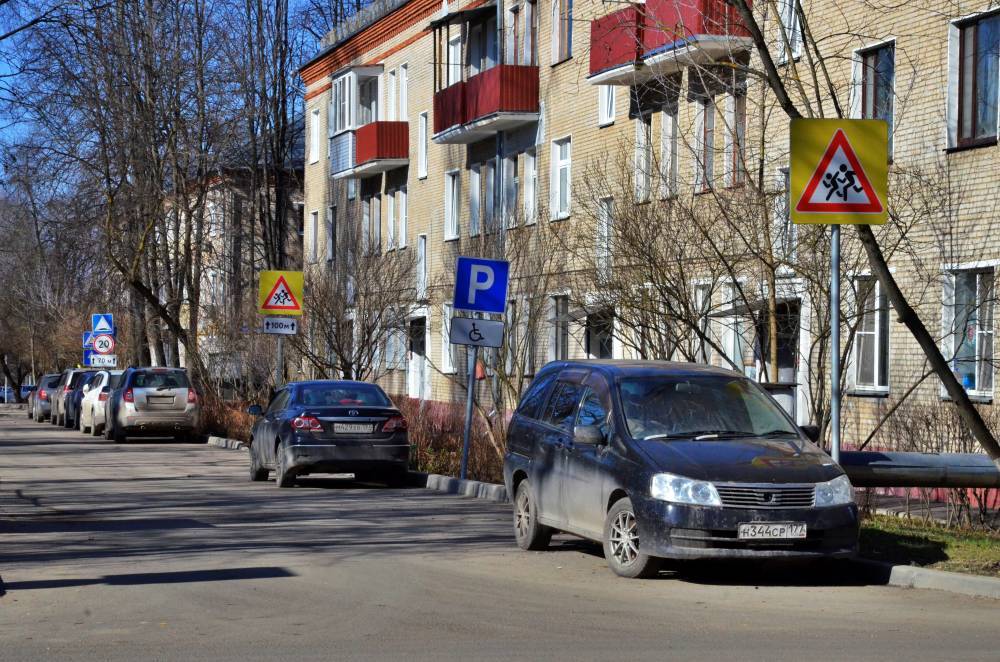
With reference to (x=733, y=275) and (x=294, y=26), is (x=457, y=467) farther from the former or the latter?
(x=294, y=26)

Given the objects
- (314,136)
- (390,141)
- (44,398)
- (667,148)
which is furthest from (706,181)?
(44,398)

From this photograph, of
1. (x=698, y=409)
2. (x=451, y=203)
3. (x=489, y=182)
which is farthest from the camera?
(x=451, y=203)

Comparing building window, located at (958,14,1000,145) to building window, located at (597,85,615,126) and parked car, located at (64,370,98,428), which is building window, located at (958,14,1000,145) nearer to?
building window, located at (597,85,615,126)

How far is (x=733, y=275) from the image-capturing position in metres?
17.0

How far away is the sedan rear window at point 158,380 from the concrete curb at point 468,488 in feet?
48.7

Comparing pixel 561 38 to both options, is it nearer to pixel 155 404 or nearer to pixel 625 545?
pixel 155 404

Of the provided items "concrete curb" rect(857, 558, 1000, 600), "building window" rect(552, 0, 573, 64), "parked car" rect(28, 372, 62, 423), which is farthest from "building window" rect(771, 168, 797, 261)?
"parked car" rect(28, 372, 62, 423)

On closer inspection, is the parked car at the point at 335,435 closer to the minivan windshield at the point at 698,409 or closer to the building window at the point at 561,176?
the minivan windshield at the point at 698,409

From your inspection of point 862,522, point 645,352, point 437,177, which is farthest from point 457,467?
point 437,177

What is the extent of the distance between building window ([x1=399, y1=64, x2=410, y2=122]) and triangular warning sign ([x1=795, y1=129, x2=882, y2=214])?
32593 millimetres

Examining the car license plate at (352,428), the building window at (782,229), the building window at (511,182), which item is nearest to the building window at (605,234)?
the building window at (782,229)

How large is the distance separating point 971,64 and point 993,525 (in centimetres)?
807

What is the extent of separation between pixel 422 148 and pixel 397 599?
1318 inches

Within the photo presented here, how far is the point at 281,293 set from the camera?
29953mm
